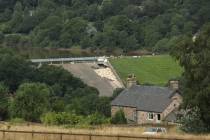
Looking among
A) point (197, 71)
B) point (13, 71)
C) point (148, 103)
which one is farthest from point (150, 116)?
point (13, 71)

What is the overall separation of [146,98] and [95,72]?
37.0 m

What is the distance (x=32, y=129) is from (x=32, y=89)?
20411 millimetres

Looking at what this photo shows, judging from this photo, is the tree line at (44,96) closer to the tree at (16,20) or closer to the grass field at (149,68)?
the grass field at (149,68)

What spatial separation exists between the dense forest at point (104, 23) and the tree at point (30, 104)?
66.7 m

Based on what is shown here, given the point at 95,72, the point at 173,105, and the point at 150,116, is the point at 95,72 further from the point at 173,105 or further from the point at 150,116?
the point at 173,105

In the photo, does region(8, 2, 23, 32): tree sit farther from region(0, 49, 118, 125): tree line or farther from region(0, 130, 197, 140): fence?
region(0, 130, 197, 140): fence

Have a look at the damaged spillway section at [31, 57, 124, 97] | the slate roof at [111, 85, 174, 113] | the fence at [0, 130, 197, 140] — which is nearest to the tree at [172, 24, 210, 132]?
the fence at [0, 130, 197, 140]

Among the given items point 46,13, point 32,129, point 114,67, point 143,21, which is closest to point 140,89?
point 32,129

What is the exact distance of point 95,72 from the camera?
259 feet

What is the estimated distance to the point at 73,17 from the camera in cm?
12812

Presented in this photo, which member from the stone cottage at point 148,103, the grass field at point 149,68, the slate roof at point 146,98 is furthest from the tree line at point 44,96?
the grass field at point 149,68

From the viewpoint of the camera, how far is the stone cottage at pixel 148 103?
40.1 metres

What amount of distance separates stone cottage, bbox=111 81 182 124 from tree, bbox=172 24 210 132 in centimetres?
1738

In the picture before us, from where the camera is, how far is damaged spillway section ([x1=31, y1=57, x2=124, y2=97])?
70.3 m
